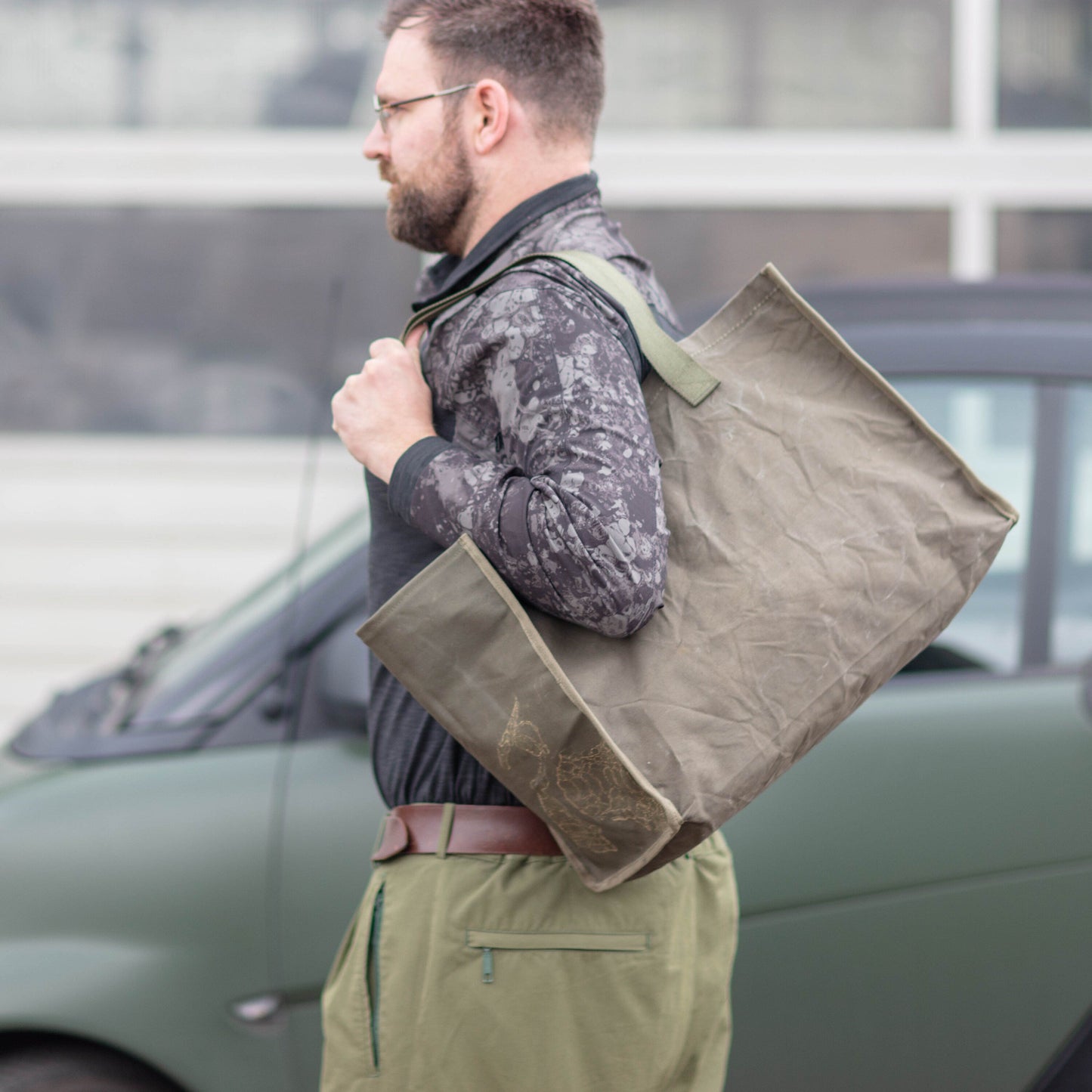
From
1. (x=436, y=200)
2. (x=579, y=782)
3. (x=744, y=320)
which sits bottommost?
(x=579, y=782)

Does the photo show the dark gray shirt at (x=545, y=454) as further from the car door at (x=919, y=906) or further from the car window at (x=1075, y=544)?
the car window at (x=1075, y=544)

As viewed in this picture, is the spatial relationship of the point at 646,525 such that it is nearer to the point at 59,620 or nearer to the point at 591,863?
the point at 591,863

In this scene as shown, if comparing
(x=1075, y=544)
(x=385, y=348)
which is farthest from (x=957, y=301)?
(x=385, y=348)

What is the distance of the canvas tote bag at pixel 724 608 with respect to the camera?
1.11 metres

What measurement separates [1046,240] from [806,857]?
4.06 meters

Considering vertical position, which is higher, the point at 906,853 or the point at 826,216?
the point at 826,216

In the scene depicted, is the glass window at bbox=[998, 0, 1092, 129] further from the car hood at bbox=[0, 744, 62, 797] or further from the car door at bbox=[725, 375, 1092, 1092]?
the car hood at bbox=[0, 744, 62, 797]

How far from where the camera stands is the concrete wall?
17.0 ft

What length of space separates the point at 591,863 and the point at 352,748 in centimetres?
85

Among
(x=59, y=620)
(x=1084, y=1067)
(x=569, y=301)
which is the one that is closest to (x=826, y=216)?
(x=59, y=620)

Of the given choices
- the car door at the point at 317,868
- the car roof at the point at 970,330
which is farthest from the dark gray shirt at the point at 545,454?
the car roof at the point at 970,330

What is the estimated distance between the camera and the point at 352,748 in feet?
6.45

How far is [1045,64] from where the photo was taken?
509 centimetres

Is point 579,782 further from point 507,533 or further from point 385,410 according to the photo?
point 385,410
